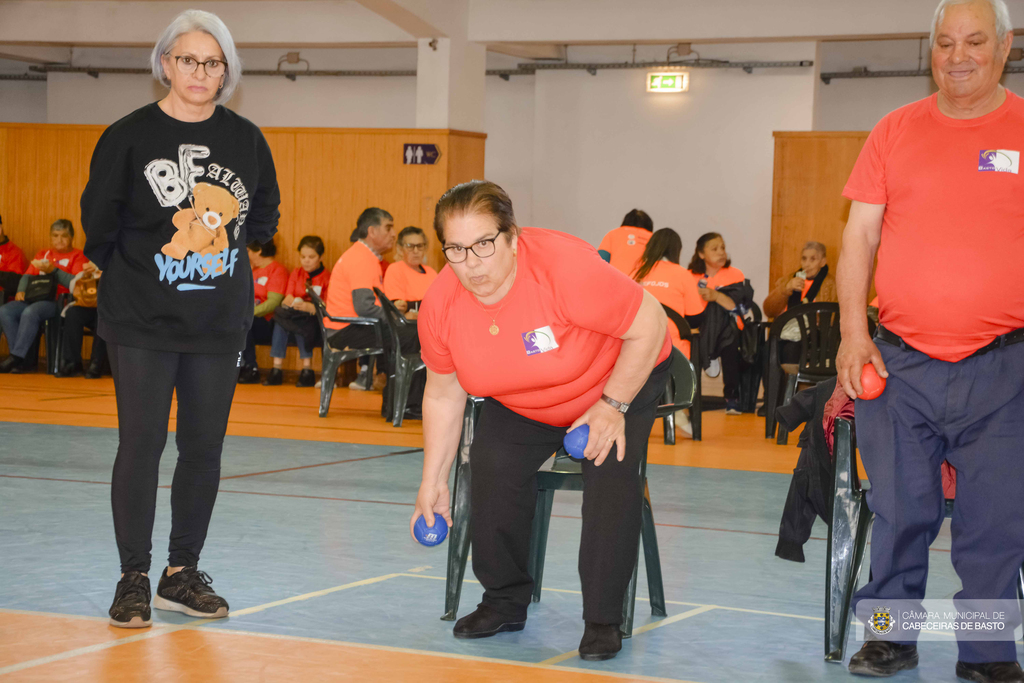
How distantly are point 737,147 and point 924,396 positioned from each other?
1022 centimetres

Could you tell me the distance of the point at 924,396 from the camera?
8.02ft

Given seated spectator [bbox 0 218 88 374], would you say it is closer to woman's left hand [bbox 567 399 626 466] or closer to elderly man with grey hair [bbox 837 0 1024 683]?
woman's left hand [bbox 567 399 626 466]

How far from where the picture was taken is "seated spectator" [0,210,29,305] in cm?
1024

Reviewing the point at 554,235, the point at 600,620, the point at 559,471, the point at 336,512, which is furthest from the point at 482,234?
the point at 336,512

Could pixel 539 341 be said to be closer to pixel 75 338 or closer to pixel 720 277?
pixel 720 277

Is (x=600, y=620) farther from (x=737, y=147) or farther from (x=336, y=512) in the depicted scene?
(x=737, y=147)

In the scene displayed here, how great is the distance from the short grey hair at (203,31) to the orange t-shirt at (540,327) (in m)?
0.75

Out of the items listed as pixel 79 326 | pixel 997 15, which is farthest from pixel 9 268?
pixel 997 15

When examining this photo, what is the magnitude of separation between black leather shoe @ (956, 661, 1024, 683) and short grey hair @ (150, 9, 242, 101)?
2.16 m

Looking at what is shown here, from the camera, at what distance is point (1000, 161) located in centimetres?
238

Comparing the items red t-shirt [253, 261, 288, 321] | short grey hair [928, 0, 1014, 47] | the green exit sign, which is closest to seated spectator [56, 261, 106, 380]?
red t-shirt [253, 261, 288, 321]

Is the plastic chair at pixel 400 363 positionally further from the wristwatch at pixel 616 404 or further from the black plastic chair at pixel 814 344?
the wristwatch at pixel 616 404

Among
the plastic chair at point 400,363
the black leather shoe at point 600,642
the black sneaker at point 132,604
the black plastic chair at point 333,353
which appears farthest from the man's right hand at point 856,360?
the black plastic chair at point 333,353

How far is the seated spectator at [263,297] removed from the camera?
9906 millimetres
